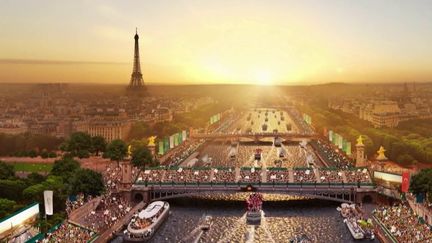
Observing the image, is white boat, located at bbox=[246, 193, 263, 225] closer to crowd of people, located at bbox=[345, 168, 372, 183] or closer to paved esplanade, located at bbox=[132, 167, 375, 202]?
paved esplanade, located at bbox=[132, 167, 375, 202]

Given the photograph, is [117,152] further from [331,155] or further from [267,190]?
[331,155]

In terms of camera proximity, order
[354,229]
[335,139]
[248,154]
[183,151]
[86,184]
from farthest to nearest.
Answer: [248,154], [335,139], [183,151], [86,184], [354,229]

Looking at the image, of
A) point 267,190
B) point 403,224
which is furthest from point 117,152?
point 403,224

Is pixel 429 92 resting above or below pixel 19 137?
above

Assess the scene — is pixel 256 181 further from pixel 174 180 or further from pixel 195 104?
pixel 195 104

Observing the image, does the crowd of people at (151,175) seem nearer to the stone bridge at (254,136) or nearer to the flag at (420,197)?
the flag at (420,197)

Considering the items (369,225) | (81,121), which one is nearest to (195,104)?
(81,121)

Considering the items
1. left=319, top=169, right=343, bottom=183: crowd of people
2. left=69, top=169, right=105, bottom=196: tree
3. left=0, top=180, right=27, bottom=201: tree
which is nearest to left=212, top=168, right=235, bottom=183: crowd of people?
left=319, top=169, right=343, bottom=183: crowd of people

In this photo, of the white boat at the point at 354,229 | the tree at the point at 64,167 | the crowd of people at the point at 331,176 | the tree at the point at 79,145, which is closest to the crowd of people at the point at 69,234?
the white boat at the point at 354,229
